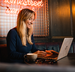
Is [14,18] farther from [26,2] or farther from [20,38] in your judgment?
[20,38]

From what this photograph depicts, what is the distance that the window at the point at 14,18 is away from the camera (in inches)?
106

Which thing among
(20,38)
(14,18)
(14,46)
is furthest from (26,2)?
(14,46)

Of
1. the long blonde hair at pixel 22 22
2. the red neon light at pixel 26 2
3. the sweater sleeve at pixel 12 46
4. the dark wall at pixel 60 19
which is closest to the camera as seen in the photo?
the sweater sleeve at pixel 12 46

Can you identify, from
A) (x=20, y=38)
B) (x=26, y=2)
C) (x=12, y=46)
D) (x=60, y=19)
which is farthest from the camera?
(x=60, y=19)

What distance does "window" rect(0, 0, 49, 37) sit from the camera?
2.69m

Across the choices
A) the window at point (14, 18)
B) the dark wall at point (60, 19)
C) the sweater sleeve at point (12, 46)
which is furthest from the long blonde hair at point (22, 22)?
the dark wall at point (60, 19)

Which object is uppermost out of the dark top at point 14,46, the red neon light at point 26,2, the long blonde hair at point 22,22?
the red neon light at point 26,2

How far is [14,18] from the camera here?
9.18 feet

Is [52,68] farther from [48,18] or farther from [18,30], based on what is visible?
[48,18]

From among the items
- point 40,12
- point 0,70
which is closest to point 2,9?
point 40,12

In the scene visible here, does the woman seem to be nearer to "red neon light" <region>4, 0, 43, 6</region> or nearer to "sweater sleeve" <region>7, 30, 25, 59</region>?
"sweater sleeve" <region>7, 30, 25, 59</region>

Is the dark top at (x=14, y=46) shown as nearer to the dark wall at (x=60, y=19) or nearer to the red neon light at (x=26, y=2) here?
the red neon light at (x=26, y=2)

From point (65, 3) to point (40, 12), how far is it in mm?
759

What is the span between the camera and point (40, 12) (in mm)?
2889
